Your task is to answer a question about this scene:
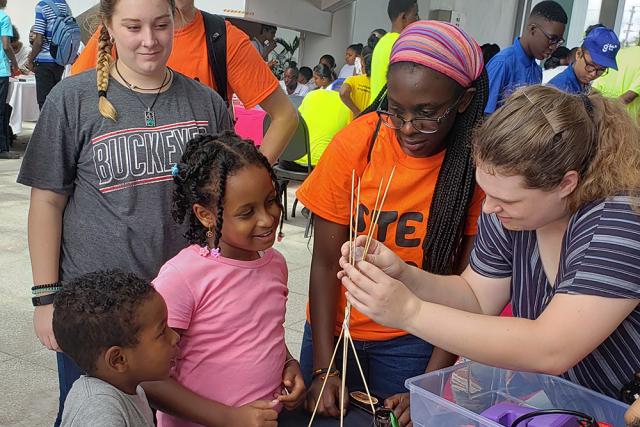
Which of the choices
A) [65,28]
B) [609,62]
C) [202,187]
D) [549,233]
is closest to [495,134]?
[549,233]

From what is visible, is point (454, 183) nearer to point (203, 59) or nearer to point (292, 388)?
point (292, 388)

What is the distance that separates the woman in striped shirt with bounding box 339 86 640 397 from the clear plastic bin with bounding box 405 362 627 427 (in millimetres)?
61

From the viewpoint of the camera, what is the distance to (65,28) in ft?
25.7

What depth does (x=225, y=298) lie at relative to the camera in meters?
1.57

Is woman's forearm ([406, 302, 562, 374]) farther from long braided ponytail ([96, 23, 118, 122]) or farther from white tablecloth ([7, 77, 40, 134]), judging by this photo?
white tablecloth ([7, 77, 40, 134])

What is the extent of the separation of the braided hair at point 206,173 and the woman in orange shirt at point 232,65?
0.60 metres

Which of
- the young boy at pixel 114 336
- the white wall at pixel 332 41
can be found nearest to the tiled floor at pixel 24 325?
the young boy at pixel 114 336

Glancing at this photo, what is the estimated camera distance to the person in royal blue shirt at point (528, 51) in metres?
4.50

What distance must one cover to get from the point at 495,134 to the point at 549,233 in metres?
0.27

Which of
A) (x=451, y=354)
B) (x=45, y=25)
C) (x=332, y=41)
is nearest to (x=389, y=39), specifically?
(x=451, y=354)

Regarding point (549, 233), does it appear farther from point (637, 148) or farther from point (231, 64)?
point (231, 64)

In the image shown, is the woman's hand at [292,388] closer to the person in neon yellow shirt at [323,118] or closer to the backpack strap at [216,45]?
the backpack strap at [216,45]

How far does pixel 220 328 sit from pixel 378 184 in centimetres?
51

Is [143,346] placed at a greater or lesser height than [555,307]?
lesser
